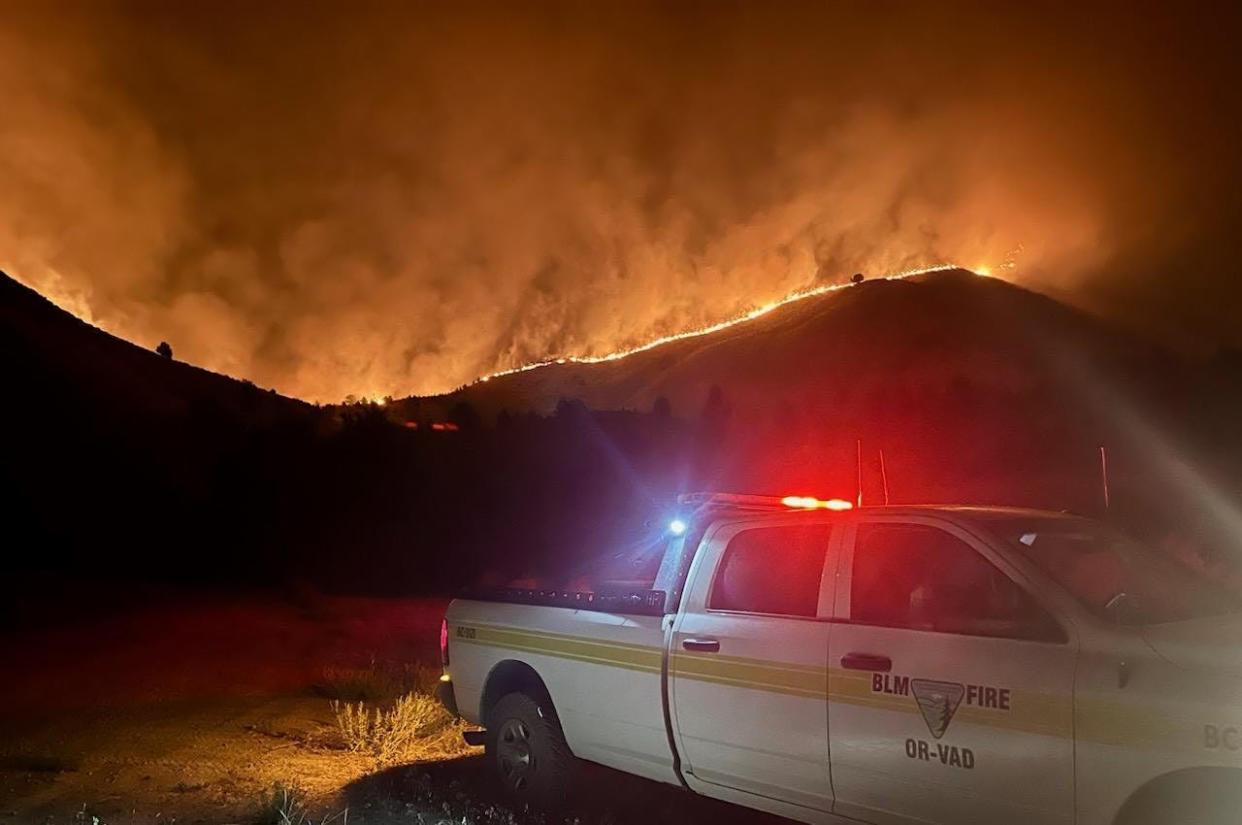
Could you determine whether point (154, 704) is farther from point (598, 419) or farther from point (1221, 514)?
point (598, 419)

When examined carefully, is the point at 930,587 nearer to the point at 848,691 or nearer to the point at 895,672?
the point at 895,672

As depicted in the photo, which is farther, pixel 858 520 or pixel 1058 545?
pixel 858 520

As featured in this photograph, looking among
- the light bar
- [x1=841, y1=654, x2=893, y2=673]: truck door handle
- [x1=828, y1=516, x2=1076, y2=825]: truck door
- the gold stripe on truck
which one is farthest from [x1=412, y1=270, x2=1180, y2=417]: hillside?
[x1=841, y1=654, x2=893, y2=673]: truck door handle

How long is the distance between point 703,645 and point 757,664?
1.30ft

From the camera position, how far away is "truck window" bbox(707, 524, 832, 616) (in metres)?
5.27

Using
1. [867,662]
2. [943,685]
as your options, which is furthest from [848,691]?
[943,685]

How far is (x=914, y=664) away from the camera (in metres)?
4.41

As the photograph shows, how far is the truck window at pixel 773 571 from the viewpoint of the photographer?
17.3ft

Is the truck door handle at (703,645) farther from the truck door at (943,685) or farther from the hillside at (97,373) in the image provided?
the hillside at (97,373)

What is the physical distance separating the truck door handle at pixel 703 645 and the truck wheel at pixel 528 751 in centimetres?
139

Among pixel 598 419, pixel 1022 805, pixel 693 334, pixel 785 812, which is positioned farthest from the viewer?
pixel 693 334

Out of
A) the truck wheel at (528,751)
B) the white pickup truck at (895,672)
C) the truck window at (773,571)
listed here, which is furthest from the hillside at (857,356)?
the truck window at (773,571)

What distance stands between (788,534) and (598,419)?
30.1 meters

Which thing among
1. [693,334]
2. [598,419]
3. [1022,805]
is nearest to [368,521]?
[598,419]
